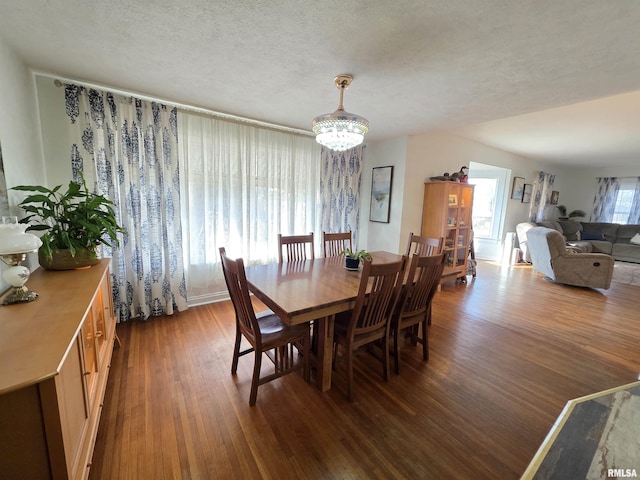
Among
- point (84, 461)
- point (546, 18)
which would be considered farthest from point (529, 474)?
point (546, 18)

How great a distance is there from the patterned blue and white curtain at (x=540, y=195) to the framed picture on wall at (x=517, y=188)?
0.61 m

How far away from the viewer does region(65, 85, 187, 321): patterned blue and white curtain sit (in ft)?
7.87

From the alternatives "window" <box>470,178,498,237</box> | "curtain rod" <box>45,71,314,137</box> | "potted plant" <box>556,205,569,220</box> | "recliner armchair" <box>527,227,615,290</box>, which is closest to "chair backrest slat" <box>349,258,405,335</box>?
"curtain rod" <box>45,71,314,137</box>

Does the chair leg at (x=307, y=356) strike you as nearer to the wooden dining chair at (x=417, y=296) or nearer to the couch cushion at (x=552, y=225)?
A: the wooden dining chair at (x=417, y=296)

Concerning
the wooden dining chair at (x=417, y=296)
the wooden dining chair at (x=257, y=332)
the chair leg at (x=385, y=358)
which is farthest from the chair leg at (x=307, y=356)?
the wooden dining chair at (x=417, y=296)

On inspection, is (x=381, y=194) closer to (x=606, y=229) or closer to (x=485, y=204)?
(x=485, y=204)

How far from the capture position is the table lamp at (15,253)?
1.19 meters

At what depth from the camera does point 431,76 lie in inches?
78.2

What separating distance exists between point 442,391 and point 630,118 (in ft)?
13.9

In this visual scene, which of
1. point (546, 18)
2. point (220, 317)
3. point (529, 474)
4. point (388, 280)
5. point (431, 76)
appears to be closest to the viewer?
point (529, 474)

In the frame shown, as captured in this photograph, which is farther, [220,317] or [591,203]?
[591,203]

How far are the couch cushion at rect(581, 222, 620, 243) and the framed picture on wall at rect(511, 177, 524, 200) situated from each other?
2433 millimetres

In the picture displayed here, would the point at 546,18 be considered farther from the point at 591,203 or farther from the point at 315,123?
the point at 591,203

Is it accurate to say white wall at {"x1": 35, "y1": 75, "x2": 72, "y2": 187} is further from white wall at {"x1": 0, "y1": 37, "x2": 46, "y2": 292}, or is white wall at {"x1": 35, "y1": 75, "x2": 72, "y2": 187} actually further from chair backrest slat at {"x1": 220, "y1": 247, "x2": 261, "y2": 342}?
chair backrest slat at {"x1": 220, "y1": 247, "x2": 261, "y2": 342}
